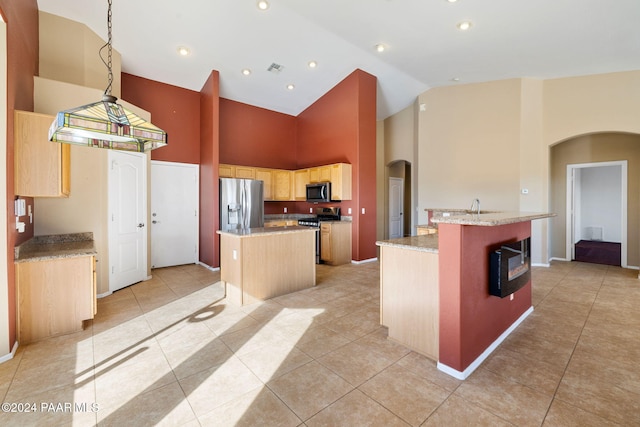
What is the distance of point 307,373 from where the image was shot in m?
2.14

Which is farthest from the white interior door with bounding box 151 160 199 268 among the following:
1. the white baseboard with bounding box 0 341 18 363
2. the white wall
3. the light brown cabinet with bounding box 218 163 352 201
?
the white wall

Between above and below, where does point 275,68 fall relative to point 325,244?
above

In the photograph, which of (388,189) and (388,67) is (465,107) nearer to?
(388,67)

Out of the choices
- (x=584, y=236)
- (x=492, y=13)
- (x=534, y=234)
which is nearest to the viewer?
(x=492, y=13)

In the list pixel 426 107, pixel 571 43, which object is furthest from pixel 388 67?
pixel 571 43

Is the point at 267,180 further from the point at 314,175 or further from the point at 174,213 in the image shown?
the point at 174,213

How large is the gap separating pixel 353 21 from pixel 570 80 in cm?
428

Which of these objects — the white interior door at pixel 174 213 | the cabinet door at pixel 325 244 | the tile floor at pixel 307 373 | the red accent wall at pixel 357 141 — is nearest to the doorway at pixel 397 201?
the red accent wall at pixel 357 141

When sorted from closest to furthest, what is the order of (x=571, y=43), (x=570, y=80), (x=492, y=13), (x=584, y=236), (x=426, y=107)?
(x=492, y=13) < (x=571, y=43) < (x=570, y=80) < (x=426, y=107) < (x=584, y=236)

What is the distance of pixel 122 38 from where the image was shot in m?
4.28

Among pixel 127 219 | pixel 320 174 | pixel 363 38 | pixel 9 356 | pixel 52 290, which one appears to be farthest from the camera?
pixel 320 174

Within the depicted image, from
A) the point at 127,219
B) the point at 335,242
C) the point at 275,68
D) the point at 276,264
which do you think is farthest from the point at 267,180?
the point at 276,264

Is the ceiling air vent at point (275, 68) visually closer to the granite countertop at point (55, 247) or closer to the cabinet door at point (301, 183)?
A: the cabinet door at point (301, 183)

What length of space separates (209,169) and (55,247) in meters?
2.72
